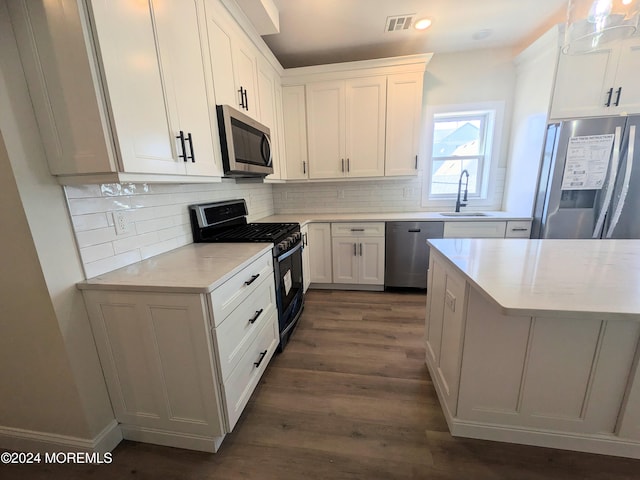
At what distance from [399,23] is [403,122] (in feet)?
2.93

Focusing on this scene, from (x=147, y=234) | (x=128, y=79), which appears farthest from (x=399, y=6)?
(x=147, y=234)

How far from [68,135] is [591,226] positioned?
13.0 ft

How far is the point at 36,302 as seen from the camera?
1.15m

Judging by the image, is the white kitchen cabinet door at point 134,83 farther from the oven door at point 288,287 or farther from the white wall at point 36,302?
the oven door at point 288,287

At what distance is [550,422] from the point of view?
1.27 m

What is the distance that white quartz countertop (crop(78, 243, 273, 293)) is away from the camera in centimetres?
116

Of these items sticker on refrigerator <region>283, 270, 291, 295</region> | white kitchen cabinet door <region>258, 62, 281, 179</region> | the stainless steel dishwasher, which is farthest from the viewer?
the stainless steel dishwasher

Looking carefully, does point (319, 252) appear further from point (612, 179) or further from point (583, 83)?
point (583, 83)

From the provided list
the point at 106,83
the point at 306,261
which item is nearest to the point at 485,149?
the point at 306,261

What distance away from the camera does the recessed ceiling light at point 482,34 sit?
267 cm

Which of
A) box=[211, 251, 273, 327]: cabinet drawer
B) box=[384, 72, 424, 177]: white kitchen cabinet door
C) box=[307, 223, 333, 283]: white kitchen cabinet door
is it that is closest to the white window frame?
box=[384, 72, 424, 177]: white kitchen cabinet door

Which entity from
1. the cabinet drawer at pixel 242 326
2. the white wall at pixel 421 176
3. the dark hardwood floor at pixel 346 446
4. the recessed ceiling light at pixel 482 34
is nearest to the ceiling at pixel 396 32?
the recessed ceiling light at pixel 482 34

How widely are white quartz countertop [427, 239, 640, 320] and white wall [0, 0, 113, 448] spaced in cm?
178

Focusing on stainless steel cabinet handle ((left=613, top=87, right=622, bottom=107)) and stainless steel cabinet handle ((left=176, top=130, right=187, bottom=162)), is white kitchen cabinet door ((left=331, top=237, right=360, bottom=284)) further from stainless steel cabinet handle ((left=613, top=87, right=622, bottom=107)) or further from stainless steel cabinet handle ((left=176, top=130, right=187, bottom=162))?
stainless steel cabinet handle ((left=613, top=87, right=622, bottom=107))
